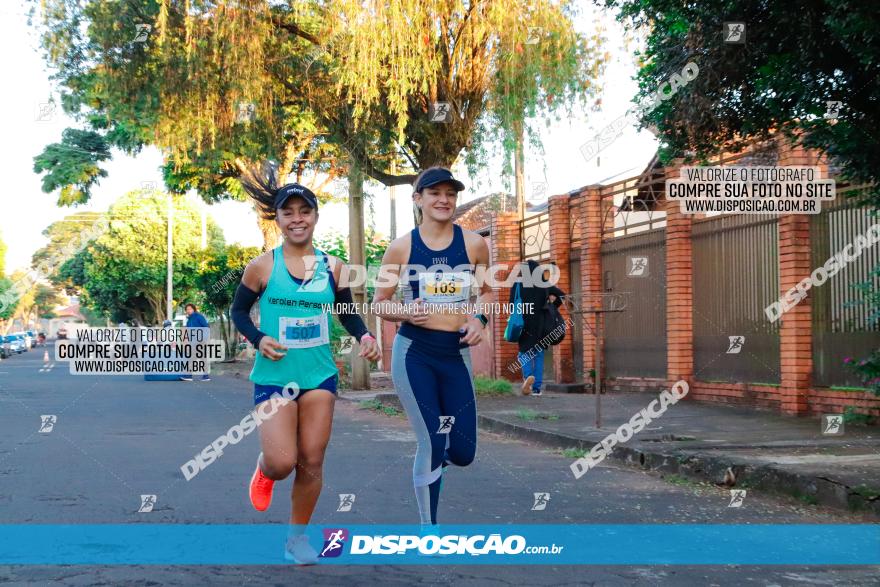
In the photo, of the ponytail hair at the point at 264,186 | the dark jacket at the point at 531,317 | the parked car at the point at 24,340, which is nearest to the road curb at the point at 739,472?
the dark jacket at the point at 531,317

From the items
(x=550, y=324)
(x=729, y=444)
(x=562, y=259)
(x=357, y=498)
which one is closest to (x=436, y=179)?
(x=357, y=498)

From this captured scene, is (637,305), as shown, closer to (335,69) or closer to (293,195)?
(335,69)

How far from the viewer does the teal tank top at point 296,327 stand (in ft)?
16.7

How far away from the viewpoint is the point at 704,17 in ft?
27.0

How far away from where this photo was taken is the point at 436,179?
5.60 meters

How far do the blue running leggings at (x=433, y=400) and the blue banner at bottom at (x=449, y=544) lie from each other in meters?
0.36

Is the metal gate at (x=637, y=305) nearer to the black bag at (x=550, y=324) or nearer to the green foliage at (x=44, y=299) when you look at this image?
the black bag at (x=550, y=324)

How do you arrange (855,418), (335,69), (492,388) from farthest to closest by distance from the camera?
(492,388), (335,69), (855,418)

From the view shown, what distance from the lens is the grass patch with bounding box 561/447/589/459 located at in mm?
10049

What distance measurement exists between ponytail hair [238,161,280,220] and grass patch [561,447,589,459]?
16.7 ft

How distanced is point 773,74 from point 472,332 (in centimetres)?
403

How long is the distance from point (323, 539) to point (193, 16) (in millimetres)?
12961

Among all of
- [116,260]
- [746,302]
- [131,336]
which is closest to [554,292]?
[746,302]

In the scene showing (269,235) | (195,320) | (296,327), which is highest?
(269,235)
